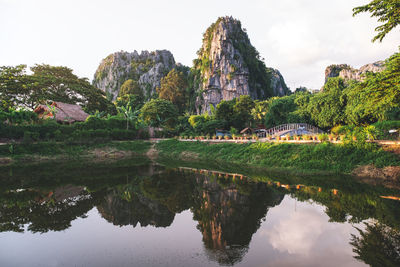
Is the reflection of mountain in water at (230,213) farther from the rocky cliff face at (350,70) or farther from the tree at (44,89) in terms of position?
the rocky cliff face at (350,70)

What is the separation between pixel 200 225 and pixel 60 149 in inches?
1041

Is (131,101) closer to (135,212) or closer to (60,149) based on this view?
(60,149)

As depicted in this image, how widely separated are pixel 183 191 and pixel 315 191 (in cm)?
706

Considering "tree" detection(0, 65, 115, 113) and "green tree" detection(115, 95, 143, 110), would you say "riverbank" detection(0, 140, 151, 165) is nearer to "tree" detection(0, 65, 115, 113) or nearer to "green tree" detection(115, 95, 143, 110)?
"tree" detection(0, 65, 115, 113)

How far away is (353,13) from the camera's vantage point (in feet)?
37.7

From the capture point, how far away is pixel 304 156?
19.1m

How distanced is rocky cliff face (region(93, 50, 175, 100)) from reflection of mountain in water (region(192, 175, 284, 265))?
92.6 m

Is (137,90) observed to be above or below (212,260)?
above

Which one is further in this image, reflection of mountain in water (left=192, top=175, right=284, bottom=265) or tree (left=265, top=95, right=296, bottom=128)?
tree (left=265, top=95, right=296, bottom=128)

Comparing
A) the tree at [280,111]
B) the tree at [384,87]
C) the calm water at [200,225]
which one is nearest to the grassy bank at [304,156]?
the calm water at [200,225]

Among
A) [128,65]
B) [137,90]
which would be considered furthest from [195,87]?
[128,65]

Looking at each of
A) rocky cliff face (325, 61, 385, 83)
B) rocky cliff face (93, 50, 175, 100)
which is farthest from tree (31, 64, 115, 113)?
rocky cliff face (325, 61, 385, 83)

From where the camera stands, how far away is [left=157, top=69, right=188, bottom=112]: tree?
8019 centimetres

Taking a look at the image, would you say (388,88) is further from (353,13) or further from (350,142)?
(350,142)
